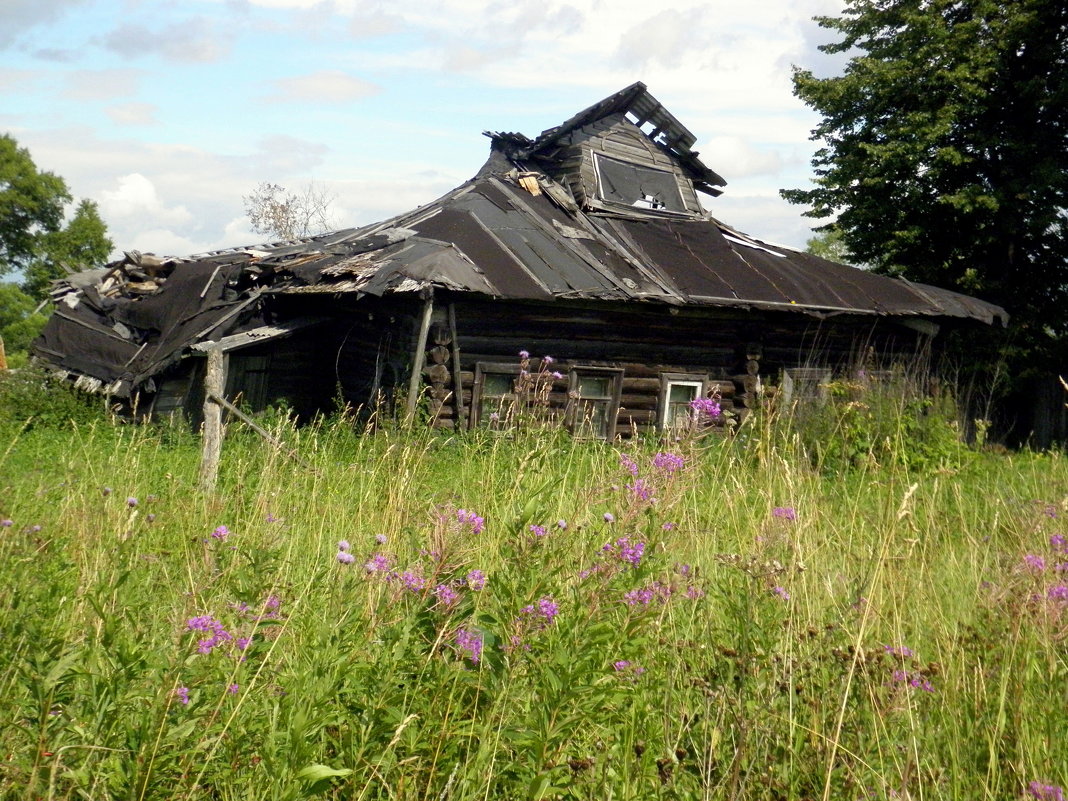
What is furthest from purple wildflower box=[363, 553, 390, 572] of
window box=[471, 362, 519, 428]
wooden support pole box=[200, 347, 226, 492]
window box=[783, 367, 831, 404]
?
window box=[783, 367, 831, 404]

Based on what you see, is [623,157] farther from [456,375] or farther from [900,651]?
[900,651]

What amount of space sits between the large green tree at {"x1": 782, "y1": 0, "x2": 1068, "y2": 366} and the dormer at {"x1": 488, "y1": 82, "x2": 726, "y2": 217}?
4.66m

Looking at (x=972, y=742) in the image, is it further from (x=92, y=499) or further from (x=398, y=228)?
(x=398, y=228)

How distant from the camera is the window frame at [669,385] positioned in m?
12.7

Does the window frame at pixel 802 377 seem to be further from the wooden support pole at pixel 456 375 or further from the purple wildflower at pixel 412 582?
the purple wildflower at pixel 412 582

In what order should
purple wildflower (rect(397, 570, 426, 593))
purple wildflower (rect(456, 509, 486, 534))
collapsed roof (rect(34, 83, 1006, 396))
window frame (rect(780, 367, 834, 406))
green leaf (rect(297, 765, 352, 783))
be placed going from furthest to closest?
window frame (rect(780, 367, 834, 406)) < collapsed roof (rect(34, 83, 1006, 396)) < purple wildflower (rect(456, 509, 486, 534)) < purple wildflower (rect(397, 570, 426, 593)) < green leaf (rect(297, 765, 352, 783))

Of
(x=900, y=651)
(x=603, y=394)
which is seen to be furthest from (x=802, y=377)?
(x=900, y=651)

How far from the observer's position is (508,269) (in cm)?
1090

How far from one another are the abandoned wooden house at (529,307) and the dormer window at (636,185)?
36 millimetres

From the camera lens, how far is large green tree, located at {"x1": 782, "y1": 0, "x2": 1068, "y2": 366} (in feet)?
56.4

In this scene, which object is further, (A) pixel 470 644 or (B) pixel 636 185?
(B) pixel 636 185

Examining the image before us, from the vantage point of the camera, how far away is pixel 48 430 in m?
11.9

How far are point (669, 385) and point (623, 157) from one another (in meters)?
4.32

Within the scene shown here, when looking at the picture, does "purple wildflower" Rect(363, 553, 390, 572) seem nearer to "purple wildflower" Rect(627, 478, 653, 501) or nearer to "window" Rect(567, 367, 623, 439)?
"purple wildflower" Rect(627, 478, 653, 501)
